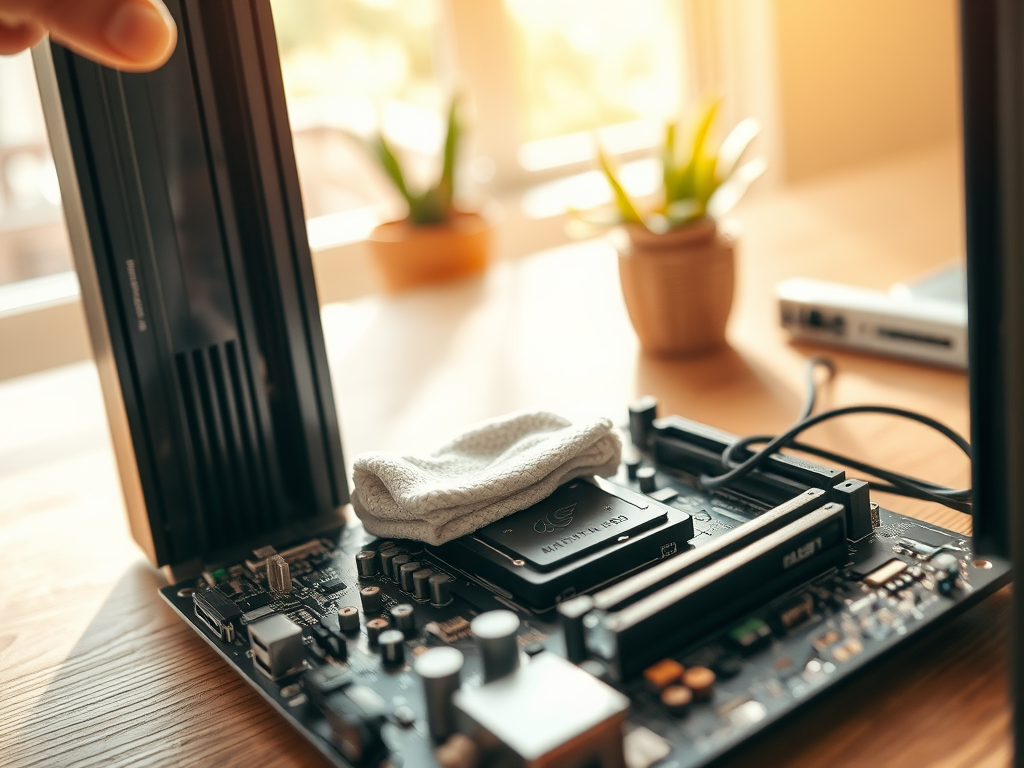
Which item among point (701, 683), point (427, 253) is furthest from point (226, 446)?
point (427, 253)

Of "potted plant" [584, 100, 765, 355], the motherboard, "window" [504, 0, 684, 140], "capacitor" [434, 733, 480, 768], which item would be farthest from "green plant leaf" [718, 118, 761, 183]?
"window" [504, 0, 684, 140]

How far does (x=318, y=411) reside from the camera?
87cm

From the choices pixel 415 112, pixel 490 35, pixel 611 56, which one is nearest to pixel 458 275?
pixel 490 35

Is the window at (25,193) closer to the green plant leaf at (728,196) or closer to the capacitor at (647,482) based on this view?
the green plant leaf at (728,196)

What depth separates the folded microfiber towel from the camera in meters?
0.73

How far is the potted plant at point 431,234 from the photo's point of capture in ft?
5.59

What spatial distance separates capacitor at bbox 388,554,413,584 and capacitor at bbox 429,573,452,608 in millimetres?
37

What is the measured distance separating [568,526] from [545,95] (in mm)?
1804

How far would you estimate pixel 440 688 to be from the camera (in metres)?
0.55

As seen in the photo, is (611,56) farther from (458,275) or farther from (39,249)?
(39,249)

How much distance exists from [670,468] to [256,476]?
1.08 ft

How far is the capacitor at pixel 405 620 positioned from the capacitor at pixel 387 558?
0.07 meters

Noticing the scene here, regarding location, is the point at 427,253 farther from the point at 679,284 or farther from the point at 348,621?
the point at 348,621

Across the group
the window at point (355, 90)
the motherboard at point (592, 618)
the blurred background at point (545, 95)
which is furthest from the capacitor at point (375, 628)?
the window at point (355, 90)
